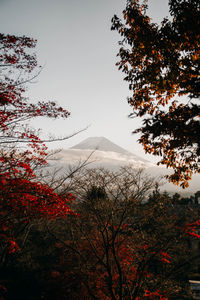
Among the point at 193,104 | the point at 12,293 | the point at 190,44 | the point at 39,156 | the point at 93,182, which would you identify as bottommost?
the point at 12,293

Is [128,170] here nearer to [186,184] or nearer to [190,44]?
[186,184]

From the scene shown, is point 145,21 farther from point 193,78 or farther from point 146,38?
point 193,78

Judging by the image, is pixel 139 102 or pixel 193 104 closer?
pixel 193 104

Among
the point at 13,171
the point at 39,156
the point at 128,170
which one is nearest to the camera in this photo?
the point at 13,171

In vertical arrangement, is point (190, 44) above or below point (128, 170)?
above

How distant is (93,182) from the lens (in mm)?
9875

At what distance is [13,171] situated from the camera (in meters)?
5.93

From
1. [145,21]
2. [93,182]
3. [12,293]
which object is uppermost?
[145,21]

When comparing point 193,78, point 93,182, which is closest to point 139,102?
point 193,78

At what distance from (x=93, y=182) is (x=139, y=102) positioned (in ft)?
18.6

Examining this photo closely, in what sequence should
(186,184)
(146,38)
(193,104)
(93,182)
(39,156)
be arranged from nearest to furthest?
(193,104), (146,38), (186,184), (39,156), (93,182)

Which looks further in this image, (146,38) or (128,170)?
(128,170)

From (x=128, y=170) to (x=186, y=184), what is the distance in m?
5.17

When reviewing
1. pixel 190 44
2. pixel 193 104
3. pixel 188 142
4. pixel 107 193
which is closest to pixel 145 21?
pixel 190 44
